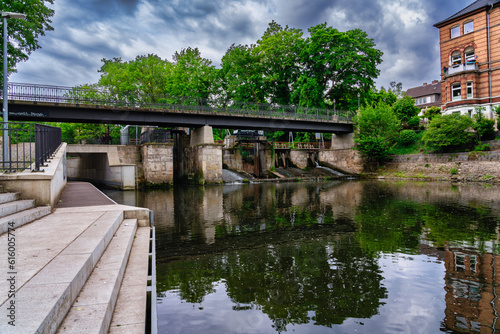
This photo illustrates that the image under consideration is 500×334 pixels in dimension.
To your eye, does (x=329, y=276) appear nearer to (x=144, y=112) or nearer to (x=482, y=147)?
(x=144, y=112)

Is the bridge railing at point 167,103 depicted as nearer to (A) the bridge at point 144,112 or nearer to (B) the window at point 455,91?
(A) the bridge at point 144,112

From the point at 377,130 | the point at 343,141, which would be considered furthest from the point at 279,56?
the point at 377,130

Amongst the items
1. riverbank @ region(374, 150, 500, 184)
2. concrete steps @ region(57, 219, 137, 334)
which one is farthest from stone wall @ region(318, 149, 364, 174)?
concrete steps @ region(57, 219, 137, 334)

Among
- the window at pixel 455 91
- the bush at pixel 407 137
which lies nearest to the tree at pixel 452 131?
the bush at pixel 407 137

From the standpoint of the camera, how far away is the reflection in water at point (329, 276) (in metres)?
3.93

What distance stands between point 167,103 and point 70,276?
91.7 ft

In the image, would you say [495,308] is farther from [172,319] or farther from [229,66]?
[229,66]

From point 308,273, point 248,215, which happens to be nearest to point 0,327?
point 308,273

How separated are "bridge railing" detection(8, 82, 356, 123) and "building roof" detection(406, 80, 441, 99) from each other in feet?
135

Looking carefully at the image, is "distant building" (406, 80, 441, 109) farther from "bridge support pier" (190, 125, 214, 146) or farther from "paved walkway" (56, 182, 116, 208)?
"paved walkway" (56, 182, 116, 208)

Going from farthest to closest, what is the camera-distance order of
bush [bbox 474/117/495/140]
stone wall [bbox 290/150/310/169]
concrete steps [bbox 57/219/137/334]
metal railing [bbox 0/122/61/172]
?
1. stone wall [bbox 290/150/310/169]
2. bush [bbox 474/117/495/140]
3. metal railing [bbox 0/122/61/172]
4. concrete steps [bbox 57/219/137/334]

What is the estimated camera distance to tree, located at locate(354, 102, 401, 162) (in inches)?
1439

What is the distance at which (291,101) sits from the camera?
43.8 m

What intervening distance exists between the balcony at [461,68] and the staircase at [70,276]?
135ft
